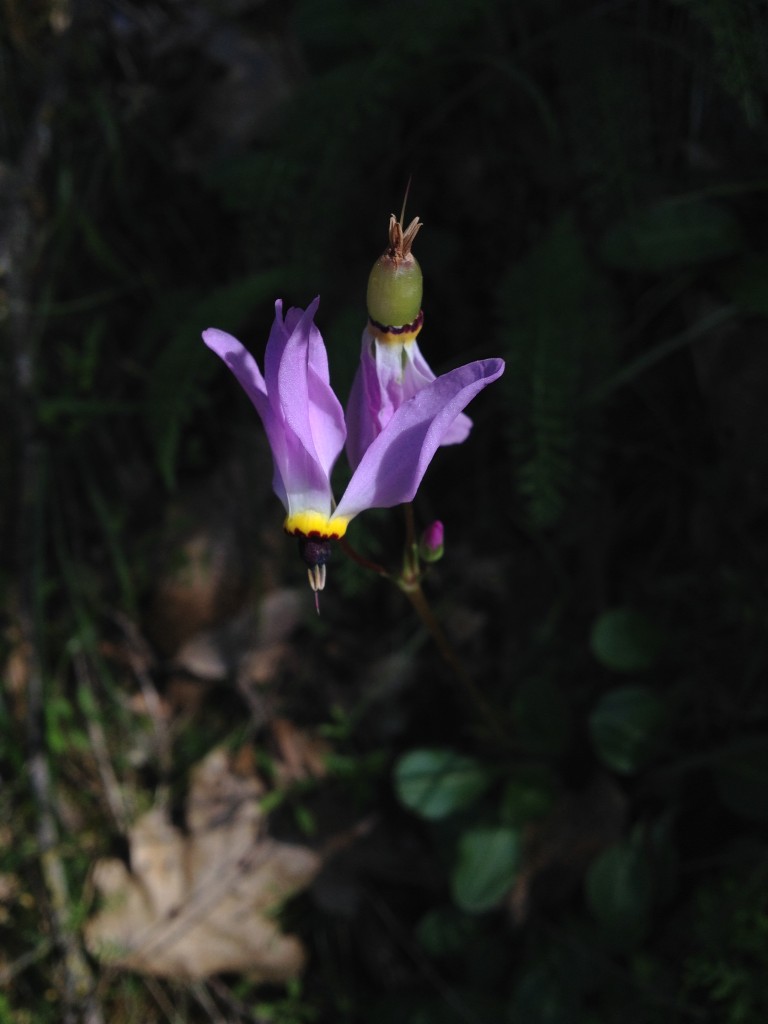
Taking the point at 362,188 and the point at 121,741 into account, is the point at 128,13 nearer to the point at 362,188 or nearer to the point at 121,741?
the point at 362,188

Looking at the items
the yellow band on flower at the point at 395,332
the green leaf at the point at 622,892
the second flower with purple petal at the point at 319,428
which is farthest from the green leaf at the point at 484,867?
the yellow band on flower at the point at 395,332

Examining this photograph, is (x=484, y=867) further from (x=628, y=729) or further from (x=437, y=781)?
(x=628, y=729)

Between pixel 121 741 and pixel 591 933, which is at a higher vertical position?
pixel 121 741

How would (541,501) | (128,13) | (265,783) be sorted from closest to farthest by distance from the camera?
(541,501), (265,783), (128,13)

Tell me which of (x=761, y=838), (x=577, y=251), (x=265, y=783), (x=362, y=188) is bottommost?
(x=761, y=838)

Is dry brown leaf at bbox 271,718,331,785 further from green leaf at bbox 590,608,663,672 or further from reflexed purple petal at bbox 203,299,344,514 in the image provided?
reflexed purple petal at bbox 203,299,344,514

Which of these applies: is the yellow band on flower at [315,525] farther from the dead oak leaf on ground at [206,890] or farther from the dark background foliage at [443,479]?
the dead oak leaf on ground at [206,890]

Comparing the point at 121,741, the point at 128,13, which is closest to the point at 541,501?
the point at 121,741
